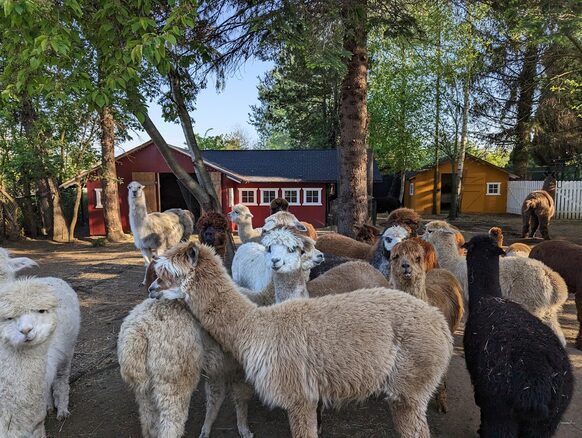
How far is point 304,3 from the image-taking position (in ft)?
19.7

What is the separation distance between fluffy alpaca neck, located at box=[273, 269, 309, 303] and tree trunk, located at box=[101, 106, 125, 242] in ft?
43.8

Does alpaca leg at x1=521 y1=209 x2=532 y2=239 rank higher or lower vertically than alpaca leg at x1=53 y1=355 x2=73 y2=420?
higher

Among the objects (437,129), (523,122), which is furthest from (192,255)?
(523,122)

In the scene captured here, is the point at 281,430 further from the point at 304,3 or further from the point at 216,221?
the point at 304,3

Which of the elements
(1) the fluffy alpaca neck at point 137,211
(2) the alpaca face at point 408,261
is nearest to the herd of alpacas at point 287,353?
(2) the alpaca face at point 408,261

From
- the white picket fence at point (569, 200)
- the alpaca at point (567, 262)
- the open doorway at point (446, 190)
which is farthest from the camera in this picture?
the open doorway at point (446, 190)

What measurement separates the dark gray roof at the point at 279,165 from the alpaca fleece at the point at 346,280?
1280cm

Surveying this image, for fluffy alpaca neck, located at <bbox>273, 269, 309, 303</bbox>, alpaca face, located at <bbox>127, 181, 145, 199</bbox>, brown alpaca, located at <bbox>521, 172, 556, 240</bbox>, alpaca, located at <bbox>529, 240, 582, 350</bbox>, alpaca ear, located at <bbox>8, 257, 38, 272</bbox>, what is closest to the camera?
fluffy alpaca neck, located at <bbox>273, 269, 309, 303</bbox>

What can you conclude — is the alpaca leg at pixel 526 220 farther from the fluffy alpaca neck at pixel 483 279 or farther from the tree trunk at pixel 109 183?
the tree trunk at pixel 109 183

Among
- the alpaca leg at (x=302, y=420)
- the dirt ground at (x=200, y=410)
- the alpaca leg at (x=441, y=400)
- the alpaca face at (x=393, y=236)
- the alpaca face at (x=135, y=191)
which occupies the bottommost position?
the dirt ground at (x=200, y=410)

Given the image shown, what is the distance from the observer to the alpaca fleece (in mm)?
4098

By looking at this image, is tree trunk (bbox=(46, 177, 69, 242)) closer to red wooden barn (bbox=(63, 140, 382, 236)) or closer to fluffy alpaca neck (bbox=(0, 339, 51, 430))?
red wooden barn (bbox=(63, 140, 382, 236))

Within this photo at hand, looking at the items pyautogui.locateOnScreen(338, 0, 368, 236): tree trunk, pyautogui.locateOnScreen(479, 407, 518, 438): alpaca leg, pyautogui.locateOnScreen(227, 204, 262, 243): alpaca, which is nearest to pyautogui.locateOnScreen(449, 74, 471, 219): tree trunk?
pyautogui.locateOnScreen(338, 0, 368, 236): tree trunk

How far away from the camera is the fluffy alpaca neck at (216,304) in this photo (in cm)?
277
